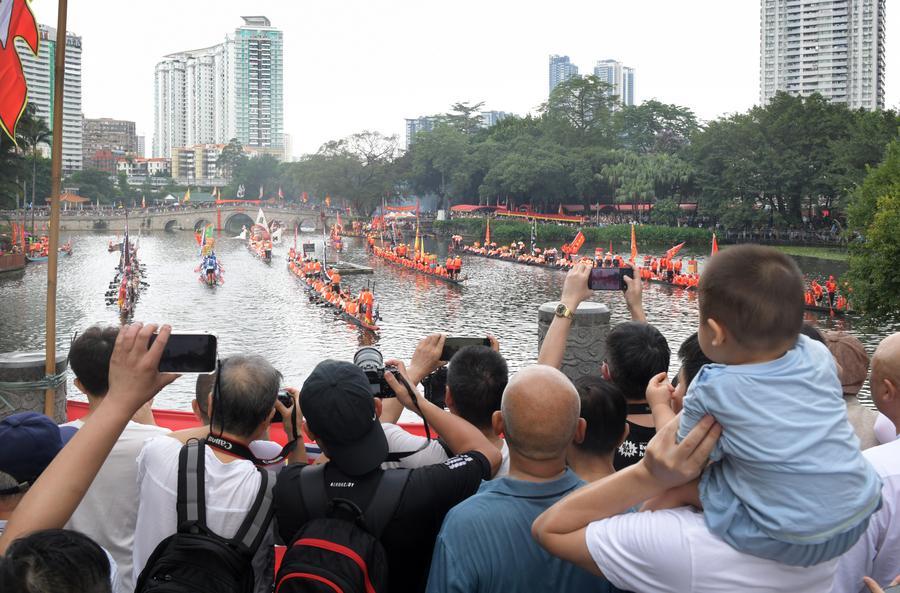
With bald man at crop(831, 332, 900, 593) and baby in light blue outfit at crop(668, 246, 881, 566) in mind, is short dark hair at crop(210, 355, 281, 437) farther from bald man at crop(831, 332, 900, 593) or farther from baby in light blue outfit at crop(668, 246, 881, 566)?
bald man at crop(831, 332, 900, 593)

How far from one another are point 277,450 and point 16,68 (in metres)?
3.35

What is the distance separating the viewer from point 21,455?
7.38ft

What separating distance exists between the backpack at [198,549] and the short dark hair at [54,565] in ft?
1.11

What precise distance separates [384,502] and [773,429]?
1019 millimetres

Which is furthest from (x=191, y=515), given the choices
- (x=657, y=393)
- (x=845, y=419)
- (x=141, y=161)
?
(x=141, y=161)

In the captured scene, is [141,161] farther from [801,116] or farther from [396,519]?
[396,519]

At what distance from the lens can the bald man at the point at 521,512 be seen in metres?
2.10

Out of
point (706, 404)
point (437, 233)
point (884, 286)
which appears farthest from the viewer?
point (437, 233)

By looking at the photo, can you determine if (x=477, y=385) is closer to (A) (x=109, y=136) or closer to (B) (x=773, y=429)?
(B) (x=773, y=429)

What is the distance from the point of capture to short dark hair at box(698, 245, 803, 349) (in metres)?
1.81

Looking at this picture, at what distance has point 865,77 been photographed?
100188 millimetres

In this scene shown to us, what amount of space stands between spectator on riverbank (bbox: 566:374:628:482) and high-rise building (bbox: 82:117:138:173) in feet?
504

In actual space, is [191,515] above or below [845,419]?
below

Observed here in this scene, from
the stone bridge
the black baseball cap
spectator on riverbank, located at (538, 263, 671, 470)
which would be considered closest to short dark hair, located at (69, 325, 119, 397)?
the black baseball cap
